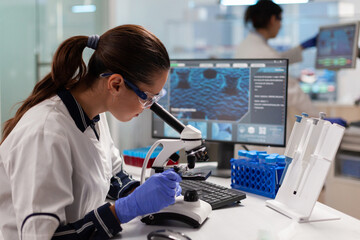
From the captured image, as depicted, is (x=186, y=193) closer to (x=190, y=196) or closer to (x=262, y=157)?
(x=190, y=196)

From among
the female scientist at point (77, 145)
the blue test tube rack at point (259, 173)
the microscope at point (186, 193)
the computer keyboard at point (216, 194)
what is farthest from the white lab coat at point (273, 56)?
the female scientist at point (77, 145)

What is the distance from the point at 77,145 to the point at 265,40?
6.76 ft

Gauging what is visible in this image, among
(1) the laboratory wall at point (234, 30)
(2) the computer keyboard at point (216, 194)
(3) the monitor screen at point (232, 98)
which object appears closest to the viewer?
(2) the computer keyboard at point (216, 194)

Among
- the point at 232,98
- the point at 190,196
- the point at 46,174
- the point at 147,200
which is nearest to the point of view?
the point at 46,174

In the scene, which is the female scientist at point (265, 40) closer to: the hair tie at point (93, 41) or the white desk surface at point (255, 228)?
the white desk surface at point (255, 228)

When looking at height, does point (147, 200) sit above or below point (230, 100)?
below

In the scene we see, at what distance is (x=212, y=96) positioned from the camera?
1.71 meters

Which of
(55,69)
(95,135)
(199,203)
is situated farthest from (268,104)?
(55,69)

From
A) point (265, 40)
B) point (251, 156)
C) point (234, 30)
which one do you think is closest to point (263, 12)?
point (265, 40)

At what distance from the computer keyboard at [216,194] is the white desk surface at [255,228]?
1.0 inches

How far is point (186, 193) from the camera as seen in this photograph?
1.15 m

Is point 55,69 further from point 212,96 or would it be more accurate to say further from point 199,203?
point 212,96

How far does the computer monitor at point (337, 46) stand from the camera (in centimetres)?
243

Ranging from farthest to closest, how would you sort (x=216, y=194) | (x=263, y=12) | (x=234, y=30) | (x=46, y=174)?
(x=234, y=30) < (x=263, y=12) < (x=216, y=194) < (x=46, y=174)
